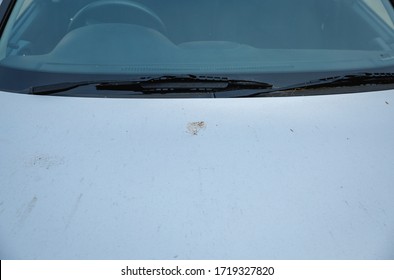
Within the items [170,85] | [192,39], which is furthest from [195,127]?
[192,39]

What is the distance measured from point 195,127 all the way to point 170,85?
0.20 metres

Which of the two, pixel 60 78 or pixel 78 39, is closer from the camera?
pixel 60 78

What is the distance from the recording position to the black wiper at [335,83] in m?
1.65

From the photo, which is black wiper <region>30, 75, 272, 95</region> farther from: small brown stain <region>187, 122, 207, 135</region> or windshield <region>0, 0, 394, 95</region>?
small brown stain <region>187, 122, 207, 135</region>

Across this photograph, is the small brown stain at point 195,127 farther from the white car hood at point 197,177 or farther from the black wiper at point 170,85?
the black wiper at point 170,85

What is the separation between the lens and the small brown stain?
1.52m

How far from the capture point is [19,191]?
136cm

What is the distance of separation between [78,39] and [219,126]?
2.17 ft

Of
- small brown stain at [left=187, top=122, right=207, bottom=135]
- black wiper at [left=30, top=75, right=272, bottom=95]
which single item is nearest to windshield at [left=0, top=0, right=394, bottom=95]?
black wiper at [left=30, top=75, right=272, bottom=95]

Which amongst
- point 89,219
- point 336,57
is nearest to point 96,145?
point 89,219

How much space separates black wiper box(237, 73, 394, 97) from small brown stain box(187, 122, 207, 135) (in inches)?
8.2
